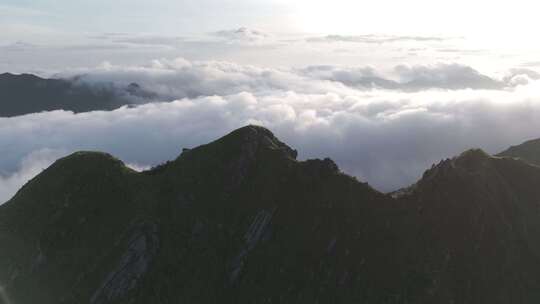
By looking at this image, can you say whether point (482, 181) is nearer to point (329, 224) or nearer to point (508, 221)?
point (508, 221)

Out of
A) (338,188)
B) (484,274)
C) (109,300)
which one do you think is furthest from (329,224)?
(109,300)

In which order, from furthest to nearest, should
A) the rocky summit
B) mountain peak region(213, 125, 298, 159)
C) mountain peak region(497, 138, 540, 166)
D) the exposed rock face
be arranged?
mountain peak region(497, 138, 540, 166)
mountain peak region(213, 125, 298, 159)
the rocky summit
the exposed rock face

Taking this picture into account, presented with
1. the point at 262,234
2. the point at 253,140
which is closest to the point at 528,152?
the point at 253,140

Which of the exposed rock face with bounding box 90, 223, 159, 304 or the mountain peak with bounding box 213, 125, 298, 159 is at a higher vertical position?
the mountain peak with bounding box 213, 125, 298, 159

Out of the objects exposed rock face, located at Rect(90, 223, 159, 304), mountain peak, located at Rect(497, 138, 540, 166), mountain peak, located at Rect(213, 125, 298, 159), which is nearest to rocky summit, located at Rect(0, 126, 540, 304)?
exposed rock face, located at Rect(90, 223, 159, 304)

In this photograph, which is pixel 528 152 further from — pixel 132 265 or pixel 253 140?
pixel 132 265

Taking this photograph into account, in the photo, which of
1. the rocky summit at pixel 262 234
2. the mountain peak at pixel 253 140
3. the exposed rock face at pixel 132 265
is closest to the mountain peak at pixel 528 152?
the rocky summit at pixel 262 234

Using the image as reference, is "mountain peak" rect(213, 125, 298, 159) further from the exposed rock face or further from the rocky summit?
the exposed rock face

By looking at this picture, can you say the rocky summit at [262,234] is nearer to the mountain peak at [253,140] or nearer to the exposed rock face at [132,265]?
the exposed rock face at [132,265]

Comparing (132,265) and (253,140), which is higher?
(253,140)
